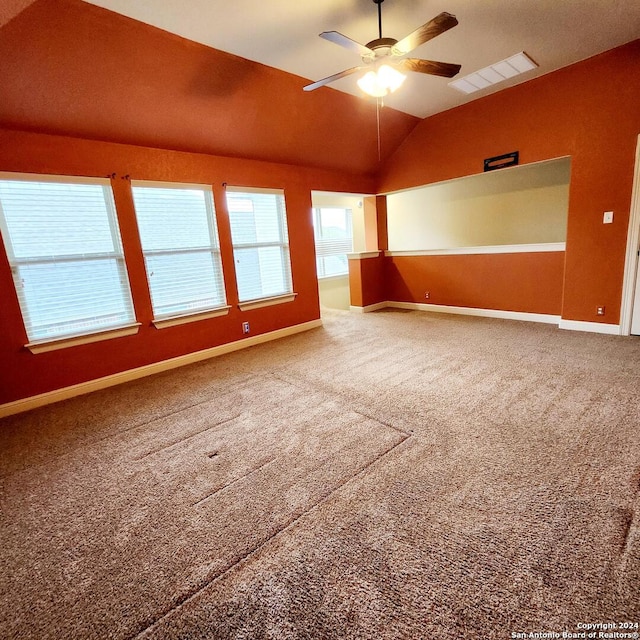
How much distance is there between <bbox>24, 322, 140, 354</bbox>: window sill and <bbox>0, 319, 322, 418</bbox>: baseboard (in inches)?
15.5

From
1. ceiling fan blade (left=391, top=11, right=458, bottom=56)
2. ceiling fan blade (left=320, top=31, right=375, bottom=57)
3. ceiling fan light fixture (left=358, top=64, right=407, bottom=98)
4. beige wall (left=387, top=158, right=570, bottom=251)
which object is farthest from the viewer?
beige wall (left=387, top=158, right=570, bottom=251)

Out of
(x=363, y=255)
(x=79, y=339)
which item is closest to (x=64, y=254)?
(x=79, y=339)

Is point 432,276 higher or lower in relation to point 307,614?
higher

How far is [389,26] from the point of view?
8.90 ft

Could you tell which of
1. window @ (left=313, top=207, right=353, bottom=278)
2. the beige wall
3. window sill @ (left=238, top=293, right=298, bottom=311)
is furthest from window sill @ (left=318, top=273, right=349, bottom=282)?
window sill @ (left=238, top=293, right=298, bottom=311)

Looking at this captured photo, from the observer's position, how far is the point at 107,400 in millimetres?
3035

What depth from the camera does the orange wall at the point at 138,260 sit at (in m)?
2.83

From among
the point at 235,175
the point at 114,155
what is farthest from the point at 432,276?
the point at 114,155

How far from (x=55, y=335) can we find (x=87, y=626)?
2.65 meters

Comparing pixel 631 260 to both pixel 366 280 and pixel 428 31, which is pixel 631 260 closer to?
pixel 428 31

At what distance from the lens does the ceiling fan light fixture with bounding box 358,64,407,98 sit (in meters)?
2.39

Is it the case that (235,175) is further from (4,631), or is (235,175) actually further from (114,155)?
(4,631)

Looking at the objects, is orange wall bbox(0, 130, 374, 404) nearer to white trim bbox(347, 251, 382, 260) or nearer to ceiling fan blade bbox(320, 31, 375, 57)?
white trim bbox(347, 251, 382, 260)

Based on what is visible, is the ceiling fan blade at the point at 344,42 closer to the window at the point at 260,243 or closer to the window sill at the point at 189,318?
the window at the point at 260,243
